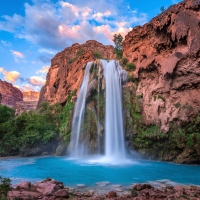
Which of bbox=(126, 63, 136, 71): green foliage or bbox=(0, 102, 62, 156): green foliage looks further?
bbox=(126, 63, 136, 71): green foliage

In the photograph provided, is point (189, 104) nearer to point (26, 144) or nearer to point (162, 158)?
point (162, 158)

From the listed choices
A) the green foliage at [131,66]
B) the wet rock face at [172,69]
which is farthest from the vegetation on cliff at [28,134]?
the wet rock face at [172,69]

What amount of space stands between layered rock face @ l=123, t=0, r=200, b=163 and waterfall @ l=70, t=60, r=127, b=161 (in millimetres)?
1206

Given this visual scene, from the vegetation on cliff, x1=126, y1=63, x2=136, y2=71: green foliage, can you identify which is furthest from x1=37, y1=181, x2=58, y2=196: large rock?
x1=126, y1=63, x2=136, y2=71: green foliage

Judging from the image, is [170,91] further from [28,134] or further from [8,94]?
[8,94]

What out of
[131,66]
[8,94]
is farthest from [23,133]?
[8,94]

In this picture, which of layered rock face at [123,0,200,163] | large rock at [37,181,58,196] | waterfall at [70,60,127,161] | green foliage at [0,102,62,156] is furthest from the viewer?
green foliage at [0,102,62,156]

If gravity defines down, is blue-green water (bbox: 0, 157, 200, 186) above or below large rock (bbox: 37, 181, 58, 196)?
below

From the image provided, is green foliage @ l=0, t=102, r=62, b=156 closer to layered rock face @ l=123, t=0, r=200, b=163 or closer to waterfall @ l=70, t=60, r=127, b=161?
waterfall @ l=70, t=60, r=127, b=161

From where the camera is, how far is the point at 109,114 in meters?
20.8

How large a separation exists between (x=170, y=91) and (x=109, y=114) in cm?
649

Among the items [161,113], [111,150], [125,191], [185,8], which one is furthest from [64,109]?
[125,191]

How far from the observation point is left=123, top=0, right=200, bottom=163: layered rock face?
55.2 ft

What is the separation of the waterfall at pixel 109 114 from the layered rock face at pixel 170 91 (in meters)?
1.21
